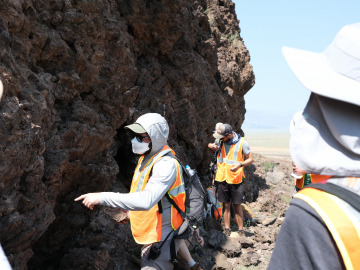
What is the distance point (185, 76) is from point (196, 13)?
1937mm

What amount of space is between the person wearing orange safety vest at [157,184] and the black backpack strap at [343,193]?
8.01 ft

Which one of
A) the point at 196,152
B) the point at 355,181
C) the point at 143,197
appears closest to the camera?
the point at 355,181

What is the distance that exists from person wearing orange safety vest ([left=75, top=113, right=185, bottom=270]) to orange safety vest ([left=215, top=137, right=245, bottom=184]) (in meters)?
3.61

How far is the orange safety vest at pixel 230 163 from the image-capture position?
7332 millimetres

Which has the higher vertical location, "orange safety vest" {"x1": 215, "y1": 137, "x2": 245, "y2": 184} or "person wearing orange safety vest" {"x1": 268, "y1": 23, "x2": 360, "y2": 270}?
"person wearing orange safety vest" {"x1": 268, "y1": 23, "x2": 360, "y2": 270}

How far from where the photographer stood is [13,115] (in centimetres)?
337

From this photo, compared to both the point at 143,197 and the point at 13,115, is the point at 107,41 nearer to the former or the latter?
the point at 13,115

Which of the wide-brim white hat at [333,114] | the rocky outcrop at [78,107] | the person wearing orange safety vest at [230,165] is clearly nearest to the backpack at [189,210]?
the rocky outcrop at [78,107]

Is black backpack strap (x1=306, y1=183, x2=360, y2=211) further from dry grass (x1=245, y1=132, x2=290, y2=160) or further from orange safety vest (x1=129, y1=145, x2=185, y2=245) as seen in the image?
dry grass (x1=245, y1=132, x2=290, y2=160)

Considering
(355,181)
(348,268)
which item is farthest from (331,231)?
(355,181)

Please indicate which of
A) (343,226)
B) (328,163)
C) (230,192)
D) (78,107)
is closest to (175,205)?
(78,107)

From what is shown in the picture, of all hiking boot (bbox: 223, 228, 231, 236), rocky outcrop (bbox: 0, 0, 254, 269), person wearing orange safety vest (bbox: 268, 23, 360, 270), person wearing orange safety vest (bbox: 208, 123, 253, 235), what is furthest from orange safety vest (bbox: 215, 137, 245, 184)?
person wearing orange safety vest (bbox: 268, 23, 360, 270)

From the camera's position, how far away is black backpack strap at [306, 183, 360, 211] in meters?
1.05

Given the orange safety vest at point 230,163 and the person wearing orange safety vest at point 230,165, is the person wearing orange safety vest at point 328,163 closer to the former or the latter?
the person wearing orange safety vest at point 230,165
